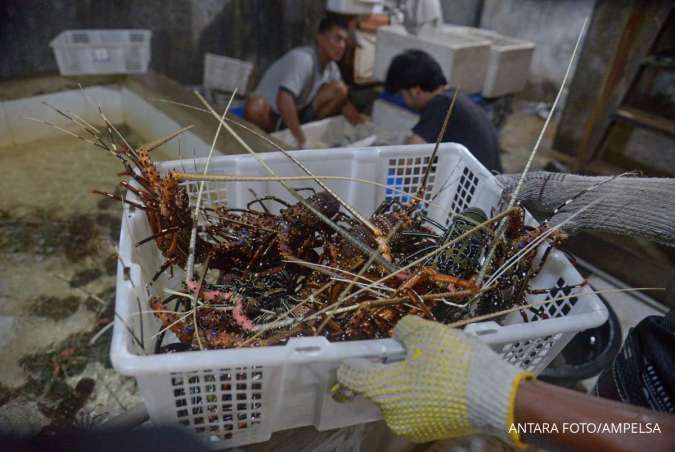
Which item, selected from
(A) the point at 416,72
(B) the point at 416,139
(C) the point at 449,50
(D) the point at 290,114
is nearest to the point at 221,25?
(D) the point at 290,114

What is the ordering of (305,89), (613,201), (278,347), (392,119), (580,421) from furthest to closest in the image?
(392,119) → (305,89) → (613,201) → (278,347) → (580,421)

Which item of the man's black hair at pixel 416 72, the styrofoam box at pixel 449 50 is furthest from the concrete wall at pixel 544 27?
the man's black hair at pixel 416 72

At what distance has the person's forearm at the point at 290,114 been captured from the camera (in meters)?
4.73

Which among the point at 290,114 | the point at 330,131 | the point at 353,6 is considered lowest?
the point at 330,131

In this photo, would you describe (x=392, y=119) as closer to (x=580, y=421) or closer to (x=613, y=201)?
(x=613, y=201)

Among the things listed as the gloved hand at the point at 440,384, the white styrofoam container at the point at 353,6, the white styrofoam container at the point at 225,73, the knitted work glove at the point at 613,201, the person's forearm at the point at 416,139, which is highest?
the white styrofoam container at the point at 353,6

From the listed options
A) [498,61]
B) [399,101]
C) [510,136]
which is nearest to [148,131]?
[399,101]

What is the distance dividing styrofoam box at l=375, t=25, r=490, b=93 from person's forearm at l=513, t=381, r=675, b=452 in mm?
4076

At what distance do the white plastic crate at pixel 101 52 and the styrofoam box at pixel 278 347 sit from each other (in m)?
3.31

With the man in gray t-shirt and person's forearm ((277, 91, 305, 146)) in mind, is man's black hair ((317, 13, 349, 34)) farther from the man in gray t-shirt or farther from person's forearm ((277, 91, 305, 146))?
person's forearm ((277, 91, 305, 146))

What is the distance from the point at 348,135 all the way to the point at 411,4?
5.25 feet

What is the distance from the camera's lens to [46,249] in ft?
10.5

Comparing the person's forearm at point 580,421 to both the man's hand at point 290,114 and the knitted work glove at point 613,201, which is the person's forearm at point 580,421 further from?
the man's hand at point 290,114

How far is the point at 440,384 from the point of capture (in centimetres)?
113
